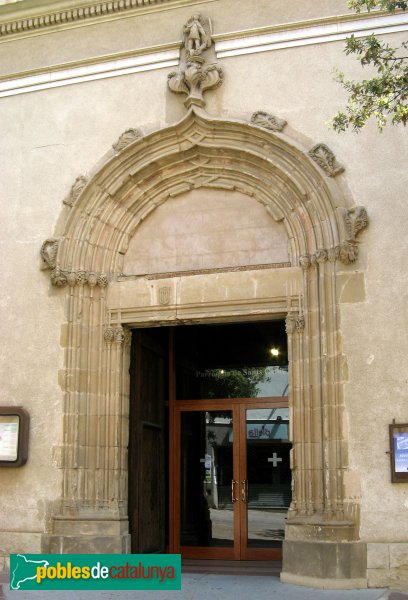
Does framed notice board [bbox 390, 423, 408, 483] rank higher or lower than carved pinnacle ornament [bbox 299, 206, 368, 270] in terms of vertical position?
lower

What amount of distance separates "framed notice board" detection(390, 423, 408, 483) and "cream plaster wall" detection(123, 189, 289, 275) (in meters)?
2.80

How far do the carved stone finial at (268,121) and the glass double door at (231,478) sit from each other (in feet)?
13.3

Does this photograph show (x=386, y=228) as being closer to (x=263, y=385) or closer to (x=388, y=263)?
(x=388, y=263)

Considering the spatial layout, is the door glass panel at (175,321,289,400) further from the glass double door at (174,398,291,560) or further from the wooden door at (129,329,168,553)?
the wooden door at (129,329,168,553)

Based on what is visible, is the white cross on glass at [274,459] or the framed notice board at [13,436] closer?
the framed notice board at [13,436]

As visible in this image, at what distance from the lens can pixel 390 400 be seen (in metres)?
8.98

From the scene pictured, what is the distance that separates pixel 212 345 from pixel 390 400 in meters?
3.96

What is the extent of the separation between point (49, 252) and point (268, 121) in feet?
11.6

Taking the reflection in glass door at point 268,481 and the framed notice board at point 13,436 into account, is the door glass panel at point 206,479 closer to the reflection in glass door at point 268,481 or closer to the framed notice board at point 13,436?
the reflection in glass door at point 268,481

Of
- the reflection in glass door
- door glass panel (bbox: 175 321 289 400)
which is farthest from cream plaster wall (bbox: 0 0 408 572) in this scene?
the reflection in glass door

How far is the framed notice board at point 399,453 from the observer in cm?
873

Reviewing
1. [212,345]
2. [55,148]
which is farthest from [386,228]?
[55,148]

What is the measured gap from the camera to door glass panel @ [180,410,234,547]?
11453 millimetres

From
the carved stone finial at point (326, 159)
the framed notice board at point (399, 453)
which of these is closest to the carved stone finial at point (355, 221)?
the carved stone finial at point (326, 159)
